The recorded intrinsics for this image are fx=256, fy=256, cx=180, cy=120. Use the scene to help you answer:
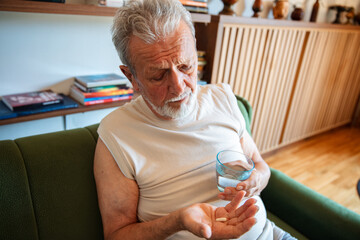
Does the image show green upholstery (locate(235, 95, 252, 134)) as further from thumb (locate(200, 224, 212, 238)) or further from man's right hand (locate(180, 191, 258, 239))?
thumb (locate(200, 224, 212, 238))

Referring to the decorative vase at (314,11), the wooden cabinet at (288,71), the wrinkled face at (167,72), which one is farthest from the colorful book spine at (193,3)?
the decorative vase at (314,11)

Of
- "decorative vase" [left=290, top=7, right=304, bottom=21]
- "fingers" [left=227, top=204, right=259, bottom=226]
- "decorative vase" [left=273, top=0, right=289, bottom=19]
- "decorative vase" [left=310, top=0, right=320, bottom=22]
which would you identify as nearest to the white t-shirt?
"fingers" [left=227, top=204, right=259, bottom=226]

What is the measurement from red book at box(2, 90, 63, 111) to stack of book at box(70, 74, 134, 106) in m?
0.13

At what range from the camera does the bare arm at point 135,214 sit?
26.9 inches

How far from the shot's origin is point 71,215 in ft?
2.88

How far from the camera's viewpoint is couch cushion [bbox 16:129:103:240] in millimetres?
835

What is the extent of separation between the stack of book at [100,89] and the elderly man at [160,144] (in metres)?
0.64

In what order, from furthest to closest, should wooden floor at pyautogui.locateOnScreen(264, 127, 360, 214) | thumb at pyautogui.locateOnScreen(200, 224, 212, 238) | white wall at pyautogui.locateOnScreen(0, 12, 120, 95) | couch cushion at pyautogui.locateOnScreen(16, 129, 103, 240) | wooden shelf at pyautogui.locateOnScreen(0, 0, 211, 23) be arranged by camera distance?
1. wooden floor at pyautogui.locateOnScreen(264, 127, 360, 214)
2. white wall at pyautogui.locateOnScreen(0, 12, 120, 95)
3. wooden shelf at pyautogui.locateOnScreen(0, 0, 211, 23)
4. couch cushion at pyautogui.locateOnScreen(16, 129, 103, 240)
5. thumb at pyautogui.locateOnScreen(200, 224, 212, 238)

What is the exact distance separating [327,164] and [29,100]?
113 inches

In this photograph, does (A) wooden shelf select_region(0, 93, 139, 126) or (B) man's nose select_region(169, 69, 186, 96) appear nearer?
(B) man's nose select_region(169, 69, 186, 96)

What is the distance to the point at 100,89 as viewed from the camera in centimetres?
158

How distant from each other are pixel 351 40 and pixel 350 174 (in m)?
1.62

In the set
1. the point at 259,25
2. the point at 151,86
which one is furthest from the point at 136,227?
the point at 259,25

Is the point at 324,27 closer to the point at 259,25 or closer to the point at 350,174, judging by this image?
the point at 259,25
